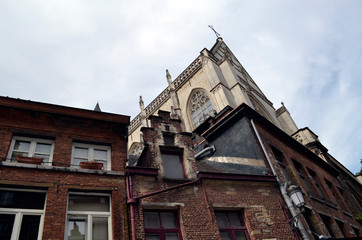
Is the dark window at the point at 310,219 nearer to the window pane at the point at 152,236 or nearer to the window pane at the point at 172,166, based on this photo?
the window pane at the point at 172,166

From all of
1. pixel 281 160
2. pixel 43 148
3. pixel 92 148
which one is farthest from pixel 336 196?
pixel 43 148

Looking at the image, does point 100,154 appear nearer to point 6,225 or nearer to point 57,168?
point 57,168

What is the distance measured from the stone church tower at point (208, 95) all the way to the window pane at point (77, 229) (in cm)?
1513

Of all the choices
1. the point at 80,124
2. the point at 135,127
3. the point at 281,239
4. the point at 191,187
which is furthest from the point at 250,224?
the point at 135,127

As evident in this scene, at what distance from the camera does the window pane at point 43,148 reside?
765 centimetres

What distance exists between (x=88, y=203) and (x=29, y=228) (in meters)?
1.35

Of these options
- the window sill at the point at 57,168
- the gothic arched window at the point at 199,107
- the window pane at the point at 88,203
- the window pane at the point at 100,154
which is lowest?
the window pane at the point at 88,203

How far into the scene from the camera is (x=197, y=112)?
2391 centimetres

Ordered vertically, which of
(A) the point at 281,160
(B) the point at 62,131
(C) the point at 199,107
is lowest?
(A) the point at 281,160

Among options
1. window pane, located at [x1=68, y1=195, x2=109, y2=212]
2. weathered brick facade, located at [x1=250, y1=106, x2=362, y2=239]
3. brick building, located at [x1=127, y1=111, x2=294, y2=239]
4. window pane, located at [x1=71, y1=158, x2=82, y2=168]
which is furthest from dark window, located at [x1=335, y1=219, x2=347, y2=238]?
window pane, located at [x1=71, y1=158, x2=82, y2=168]

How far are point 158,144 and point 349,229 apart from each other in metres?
9.51

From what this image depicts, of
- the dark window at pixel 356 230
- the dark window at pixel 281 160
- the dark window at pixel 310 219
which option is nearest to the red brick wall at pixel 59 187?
the dark window at pixel 310 219

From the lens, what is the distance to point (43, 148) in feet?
25.4

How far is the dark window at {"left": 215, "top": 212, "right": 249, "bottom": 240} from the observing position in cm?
807
